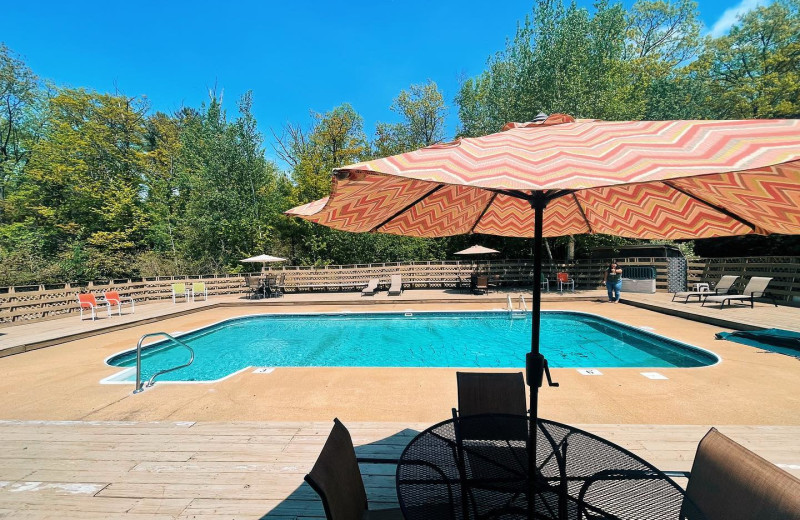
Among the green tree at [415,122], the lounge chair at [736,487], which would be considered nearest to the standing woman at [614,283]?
the lounge chair at [736,487]

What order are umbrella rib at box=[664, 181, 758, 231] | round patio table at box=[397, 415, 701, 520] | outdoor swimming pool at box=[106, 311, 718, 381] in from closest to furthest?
round patio table at box=[397, 415, 701, 520]
umbrella rib at box=[664, 181, 758, 231]
outdoor swimming pool at box=[106, 311, 718, 381]

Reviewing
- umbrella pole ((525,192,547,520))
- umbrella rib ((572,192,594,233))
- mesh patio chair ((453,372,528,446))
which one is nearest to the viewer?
umbrella pole ((525,192,547,520))

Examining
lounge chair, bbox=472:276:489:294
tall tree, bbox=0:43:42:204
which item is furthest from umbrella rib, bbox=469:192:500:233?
tall tree, bbox=0:43:42:204

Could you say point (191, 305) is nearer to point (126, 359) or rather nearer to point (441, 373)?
point (126, 359)

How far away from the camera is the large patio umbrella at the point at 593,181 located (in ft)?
3.71

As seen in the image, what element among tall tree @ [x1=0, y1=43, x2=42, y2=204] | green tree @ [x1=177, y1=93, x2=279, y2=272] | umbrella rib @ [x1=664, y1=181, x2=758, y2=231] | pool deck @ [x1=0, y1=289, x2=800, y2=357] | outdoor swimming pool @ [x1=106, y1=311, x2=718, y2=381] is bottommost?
outdoor swimming pool @ [x1=106, y1=311, x2=718, y2=381]

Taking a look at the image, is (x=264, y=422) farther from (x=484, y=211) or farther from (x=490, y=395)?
(x=484, y=211)

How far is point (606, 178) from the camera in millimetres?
1127

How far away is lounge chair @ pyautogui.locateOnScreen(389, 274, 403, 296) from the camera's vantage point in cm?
1461

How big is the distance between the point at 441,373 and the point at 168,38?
86.9ft

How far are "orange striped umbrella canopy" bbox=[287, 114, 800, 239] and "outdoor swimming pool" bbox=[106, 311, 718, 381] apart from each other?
14.8 feet

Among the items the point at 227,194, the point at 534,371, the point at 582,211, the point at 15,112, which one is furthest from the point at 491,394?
the point at 15,112

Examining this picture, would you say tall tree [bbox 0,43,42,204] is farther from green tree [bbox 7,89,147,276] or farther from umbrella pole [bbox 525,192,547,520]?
umbrella pole [bbox 525,192,547,520]

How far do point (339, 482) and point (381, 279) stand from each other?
14.9 m
